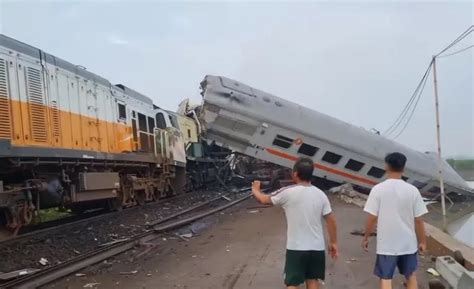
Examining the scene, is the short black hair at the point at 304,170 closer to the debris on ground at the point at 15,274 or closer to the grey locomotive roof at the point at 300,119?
the debris on ground at the point at 15,274

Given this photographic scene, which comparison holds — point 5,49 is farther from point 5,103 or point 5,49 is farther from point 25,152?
point 25,152

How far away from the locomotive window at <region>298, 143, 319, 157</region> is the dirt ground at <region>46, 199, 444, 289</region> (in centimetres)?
973

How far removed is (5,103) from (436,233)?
7.83m

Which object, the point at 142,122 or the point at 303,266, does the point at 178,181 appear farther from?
the point at 303,266

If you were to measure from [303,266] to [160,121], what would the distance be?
1454 centimetres

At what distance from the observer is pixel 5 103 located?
8602mm

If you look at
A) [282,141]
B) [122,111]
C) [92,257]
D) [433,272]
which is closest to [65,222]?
[122,111]

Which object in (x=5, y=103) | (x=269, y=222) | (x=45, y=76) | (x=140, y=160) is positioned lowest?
(x=269, y=222)

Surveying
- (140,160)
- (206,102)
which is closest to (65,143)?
(140,160)

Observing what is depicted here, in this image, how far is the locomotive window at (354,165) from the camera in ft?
69.7

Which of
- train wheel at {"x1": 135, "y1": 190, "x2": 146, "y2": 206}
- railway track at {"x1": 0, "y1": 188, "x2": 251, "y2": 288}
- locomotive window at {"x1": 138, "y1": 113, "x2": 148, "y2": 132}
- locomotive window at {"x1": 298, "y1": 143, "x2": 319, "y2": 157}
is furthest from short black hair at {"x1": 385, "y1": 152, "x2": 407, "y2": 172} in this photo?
locomotive window at {"x1": 298, "y1": 143, "x2": 319, "y2": 157}

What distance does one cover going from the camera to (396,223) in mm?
4688

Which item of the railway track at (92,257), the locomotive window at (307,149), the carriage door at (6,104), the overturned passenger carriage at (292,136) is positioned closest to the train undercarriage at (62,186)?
the carriage door at (6,104)

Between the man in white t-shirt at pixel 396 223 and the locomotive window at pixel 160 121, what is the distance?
14060 mm
